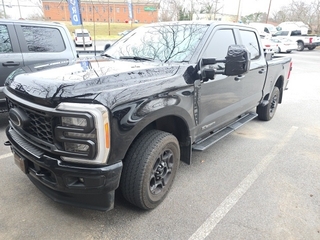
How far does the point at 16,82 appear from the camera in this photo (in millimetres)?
2467

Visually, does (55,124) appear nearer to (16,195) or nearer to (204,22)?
(16,195)

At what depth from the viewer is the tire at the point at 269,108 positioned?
553 cm

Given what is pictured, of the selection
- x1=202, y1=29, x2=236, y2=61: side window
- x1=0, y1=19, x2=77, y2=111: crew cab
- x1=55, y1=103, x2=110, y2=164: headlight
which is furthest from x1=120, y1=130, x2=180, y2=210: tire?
x1=0, y1=19, x2=77, y2=111: crew cab

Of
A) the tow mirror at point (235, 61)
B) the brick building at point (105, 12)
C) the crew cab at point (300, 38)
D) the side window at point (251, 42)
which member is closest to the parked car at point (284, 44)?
the crew cab at point (300, 38)

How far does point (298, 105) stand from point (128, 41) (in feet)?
18.0

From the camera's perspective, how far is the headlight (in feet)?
6.35

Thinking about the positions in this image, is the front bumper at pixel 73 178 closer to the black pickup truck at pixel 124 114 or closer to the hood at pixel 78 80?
the black pickup truck at pixel 124 114

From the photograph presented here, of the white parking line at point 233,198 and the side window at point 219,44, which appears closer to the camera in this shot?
the white parking line at point 233,198

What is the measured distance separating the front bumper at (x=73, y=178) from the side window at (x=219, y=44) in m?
1.87

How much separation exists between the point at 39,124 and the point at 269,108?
15.6 ft

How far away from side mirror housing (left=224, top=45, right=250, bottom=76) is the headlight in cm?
150

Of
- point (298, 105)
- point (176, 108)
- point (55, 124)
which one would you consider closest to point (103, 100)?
point (55, 124)

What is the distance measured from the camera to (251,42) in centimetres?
453

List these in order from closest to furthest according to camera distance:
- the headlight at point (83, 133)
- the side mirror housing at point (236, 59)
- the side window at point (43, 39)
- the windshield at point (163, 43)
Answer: the headlight at point (83, 133) < the side mirror housing at point (236, 59) < the windshield at point (163, 43) < the side window at point (43, 39)
